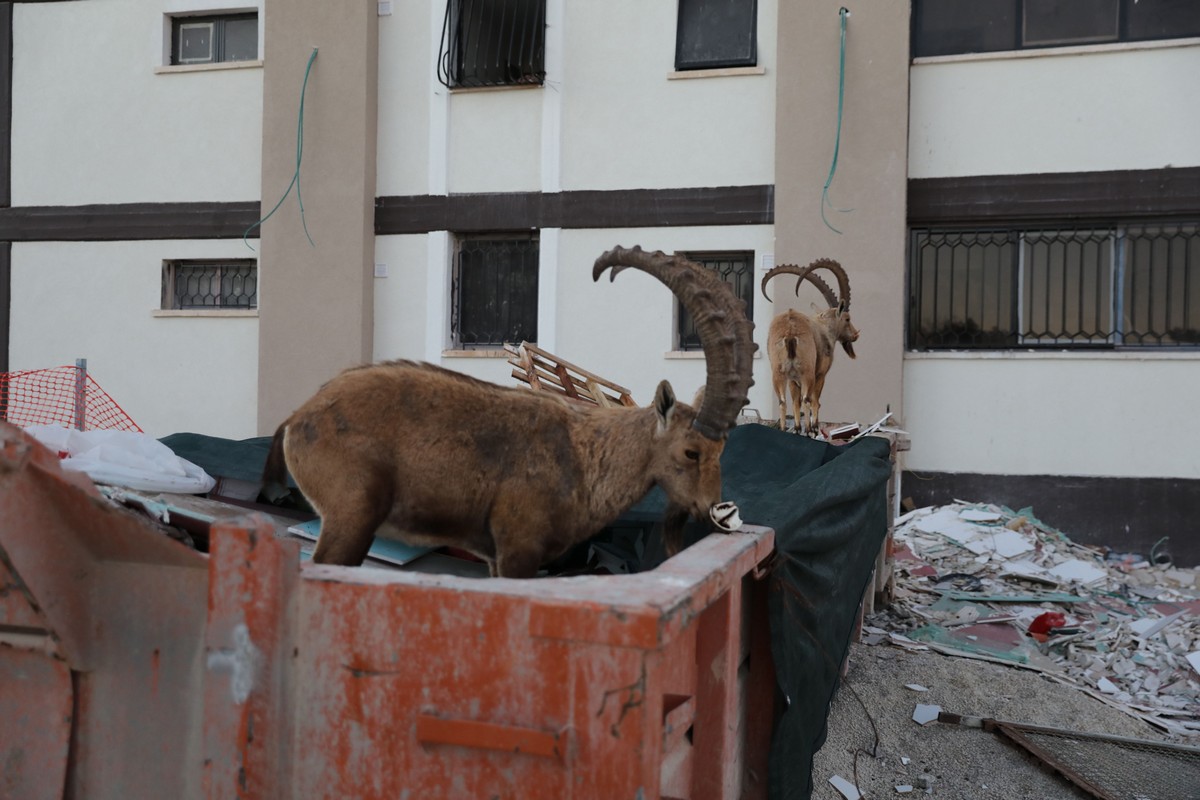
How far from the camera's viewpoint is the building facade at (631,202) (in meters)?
10.6

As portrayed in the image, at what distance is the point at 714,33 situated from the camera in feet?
38.2

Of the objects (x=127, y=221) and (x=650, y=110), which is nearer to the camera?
(x=650, y=110)

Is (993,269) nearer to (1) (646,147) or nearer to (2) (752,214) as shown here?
(2) (752,214)

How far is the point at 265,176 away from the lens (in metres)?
12.6

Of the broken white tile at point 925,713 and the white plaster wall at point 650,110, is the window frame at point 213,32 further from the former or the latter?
the broken white tile at point 925,713

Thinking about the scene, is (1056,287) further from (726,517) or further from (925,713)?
(726,517)

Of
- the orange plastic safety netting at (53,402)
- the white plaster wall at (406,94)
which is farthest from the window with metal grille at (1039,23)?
the orange plastic safety netting at (53,402)

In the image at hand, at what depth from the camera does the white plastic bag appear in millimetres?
3883

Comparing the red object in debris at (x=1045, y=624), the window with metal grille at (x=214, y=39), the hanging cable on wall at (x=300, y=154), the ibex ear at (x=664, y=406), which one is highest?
the window with metal grille at (x=214, y=39)

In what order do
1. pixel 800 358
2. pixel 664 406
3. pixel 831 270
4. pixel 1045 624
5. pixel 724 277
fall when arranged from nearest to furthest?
pixel 664 406 → pixel 1045 624 → pixel 800 358 → pixel 831 270 → pixel 724 277

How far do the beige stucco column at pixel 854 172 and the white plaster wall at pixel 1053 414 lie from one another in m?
0.58

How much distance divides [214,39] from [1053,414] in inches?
471

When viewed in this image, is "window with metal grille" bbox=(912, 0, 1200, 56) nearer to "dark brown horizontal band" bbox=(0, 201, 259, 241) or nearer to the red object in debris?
the red object in debris

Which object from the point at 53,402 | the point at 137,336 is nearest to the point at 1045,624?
the point at 53,402
